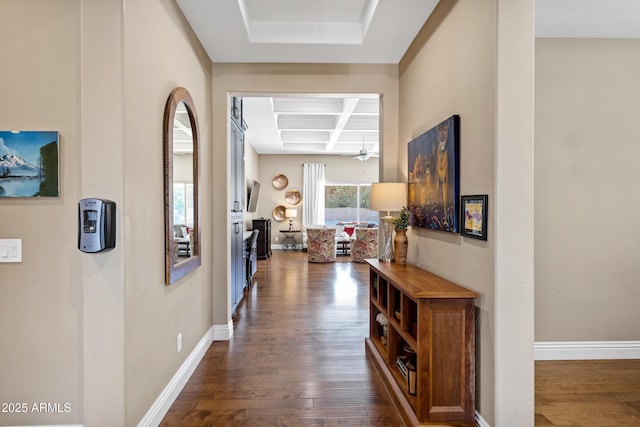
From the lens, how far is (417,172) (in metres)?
2.76

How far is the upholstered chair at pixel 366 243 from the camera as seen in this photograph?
7.75 m

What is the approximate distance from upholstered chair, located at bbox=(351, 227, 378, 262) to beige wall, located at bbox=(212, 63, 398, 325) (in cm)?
450

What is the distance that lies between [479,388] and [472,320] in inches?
15.3

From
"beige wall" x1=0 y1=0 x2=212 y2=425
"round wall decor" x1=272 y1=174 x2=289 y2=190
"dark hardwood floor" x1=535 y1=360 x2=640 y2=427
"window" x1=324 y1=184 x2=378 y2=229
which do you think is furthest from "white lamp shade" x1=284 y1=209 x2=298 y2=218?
"beige wall" x1=0 y1=0 x2=212 y2=425

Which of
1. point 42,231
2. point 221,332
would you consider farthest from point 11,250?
point 221,332

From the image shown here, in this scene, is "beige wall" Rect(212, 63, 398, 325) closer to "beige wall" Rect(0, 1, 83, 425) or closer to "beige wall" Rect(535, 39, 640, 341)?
"beige wall" Rect(535, 39, 640, 341)

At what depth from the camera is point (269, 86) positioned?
3.41 metres

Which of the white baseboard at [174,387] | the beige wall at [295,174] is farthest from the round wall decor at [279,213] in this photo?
A: the white baseboard at [174,387]

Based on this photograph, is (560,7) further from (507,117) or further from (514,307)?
(514,307)

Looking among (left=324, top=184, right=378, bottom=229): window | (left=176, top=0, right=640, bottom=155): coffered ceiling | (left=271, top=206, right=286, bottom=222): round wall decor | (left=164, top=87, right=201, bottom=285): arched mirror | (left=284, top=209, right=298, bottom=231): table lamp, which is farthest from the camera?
(left=324, top=184, right=378, bottom=229): window

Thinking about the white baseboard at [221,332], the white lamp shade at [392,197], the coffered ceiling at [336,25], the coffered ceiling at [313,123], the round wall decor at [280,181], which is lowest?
the white baseboard at [221,332]

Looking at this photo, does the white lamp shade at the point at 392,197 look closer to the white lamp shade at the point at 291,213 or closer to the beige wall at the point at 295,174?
the white lamp shade at the point at 291,213

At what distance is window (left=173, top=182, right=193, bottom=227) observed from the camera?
2385 millimetres

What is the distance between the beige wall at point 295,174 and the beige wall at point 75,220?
8414 millimetres
